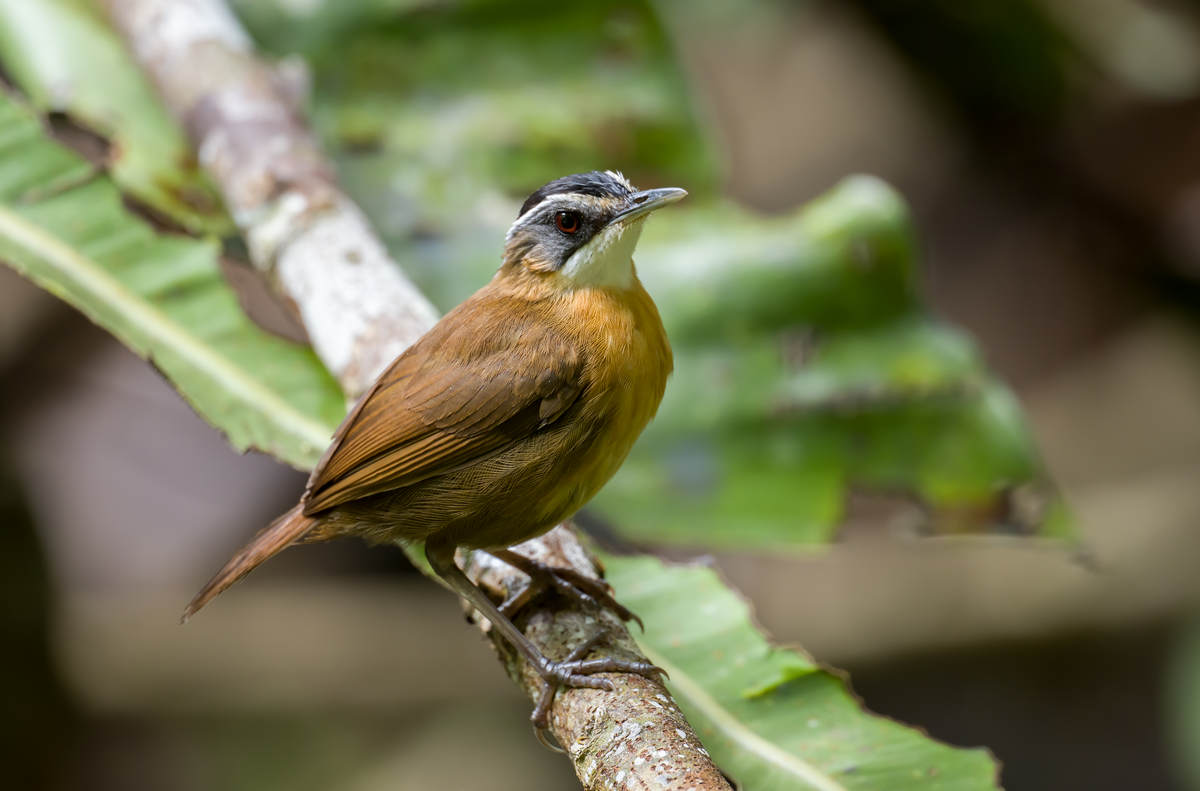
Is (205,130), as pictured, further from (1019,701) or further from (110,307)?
(1019,701)

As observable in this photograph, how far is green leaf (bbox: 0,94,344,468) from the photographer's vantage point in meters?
2.91

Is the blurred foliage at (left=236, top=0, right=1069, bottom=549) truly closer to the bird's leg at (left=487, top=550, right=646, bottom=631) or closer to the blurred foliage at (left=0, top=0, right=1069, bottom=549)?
the blurred foliage at (left=0, top=0, right=1069, bottom=549)

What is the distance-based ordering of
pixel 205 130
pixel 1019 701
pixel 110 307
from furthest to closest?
pixel 1019 701 → pixel 205 130 → pixel 110 307

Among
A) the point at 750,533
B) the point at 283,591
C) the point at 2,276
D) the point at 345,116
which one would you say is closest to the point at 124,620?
the point at 283,591

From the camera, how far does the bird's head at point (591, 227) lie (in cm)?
277

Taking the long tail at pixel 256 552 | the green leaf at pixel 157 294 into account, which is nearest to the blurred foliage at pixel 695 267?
the green leaf at pixel 157 294

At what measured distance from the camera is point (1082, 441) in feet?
21.5

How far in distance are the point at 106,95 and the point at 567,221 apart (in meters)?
1.96

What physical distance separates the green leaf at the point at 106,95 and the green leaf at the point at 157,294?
0.30 meters

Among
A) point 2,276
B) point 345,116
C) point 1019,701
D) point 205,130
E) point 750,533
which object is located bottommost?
point 2,276

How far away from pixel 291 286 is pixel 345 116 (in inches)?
49.5

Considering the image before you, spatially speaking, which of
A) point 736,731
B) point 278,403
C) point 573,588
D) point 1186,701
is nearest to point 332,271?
point 278,403

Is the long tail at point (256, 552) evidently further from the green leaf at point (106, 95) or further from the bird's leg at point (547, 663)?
the green leaf at point (106, 95)

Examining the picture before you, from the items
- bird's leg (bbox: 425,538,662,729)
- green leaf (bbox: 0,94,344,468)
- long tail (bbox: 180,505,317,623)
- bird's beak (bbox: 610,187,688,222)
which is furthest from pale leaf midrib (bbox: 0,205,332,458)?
bird's beak (bbox: 610,187,688,222)
